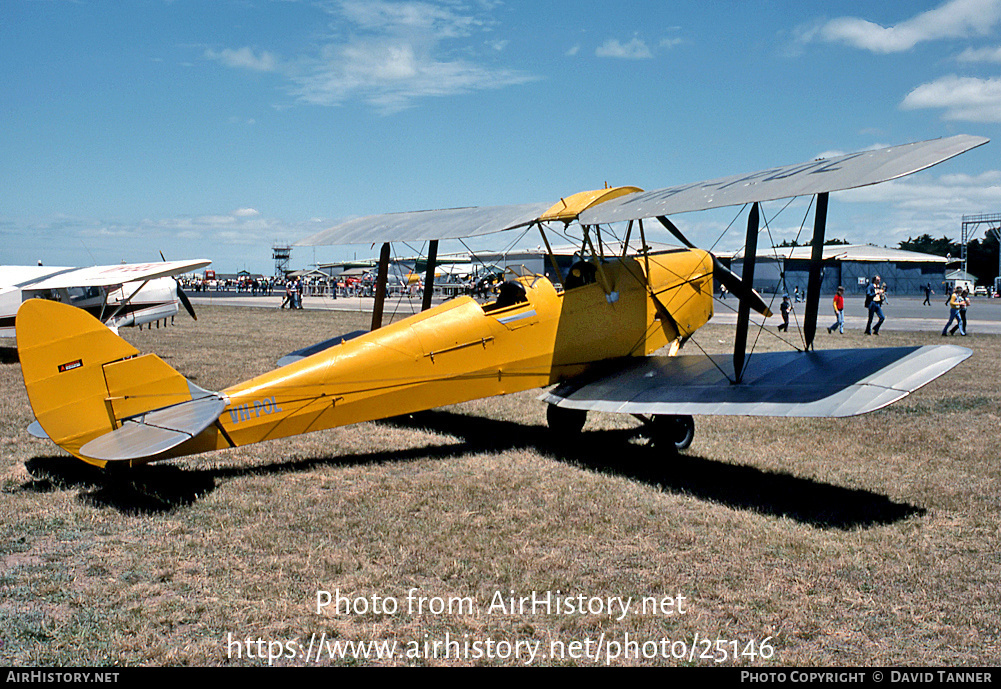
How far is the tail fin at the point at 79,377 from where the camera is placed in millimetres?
5199

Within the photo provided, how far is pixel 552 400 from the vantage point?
23.0ft

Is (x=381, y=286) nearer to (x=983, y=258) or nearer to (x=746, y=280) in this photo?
(x=746, y=280)

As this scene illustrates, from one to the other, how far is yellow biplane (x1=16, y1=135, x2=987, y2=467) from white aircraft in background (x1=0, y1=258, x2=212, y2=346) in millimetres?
5503

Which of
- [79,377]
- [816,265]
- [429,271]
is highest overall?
[429,271]

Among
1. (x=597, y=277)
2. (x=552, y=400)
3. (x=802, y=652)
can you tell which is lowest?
(x=802, y=652)

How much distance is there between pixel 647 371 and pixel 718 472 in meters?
1.31

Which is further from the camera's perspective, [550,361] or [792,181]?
[550,361]

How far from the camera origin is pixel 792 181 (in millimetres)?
5746

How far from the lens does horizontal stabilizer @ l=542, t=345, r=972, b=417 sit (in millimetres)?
5434

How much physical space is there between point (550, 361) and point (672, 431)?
1.45 meters

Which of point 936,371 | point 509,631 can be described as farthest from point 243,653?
point 936,371

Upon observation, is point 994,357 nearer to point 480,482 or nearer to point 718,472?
point 718,472

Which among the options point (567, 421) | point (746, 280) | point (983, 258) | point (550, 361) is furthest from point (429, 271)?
point (983, 258)

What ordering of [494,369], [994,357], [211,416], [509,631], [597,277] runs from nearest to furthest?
[509,631] → [211,416] → [494,369] → [597,277] → [994,357]
